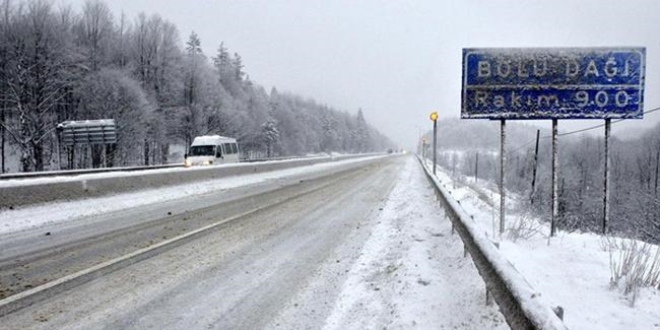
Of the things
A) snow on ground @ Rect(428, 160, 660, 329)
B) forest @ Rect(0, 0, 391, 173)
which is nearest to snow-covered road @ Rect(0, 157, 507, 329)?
snow on ground @ Rect(428, 160, 660, 329)

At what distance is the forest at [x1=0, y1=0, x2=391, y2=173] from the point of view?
44.8 metres

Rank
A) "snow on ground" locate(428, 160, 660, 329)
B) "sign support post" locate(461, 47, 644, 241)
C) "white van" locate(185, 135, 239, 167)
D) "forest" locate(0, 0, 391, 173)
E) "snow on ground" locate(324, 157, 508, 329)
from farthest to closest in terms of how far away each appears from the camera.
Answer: "forest" locate(0, 0, 391, 173) < "white van" locate(185, 135, 239, 167) < "sign support post" locate(461, 47, 644, 241) < "snow on ground" locate(324, 157, 508, 329) < "snow on ground" locate(428, 160, 660, 329)

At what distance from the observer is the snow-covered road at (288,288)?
15.1 ft

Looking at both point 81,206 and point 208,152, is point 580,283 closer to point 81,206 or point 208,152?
point 81,206

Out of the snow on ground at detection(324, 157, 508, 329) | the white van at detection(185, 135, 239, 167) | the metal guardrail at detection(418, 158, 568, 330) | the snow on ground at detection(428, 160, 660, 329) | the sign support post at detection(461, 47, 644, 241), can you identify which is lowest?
the snow on ground at detection(324, 157, 508, 329)

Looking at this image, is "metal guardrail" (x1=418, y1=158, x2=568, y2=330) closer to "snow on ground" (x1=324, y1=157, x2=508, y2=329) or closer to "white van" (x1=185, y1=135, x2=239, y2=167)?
"snow on ground" (x1=324, y1=157, x2=508, y2=329)

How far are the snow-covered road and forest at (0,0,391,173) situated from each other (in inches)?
1166

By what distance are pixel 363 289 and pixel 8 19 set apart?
53.9 meters

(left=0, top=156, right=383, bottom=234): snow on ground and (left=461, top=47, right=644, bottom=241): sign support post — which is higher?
(left=461, top=47, right=644, bottom=241): sign support post

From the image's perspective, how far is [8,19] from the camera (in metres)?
46.1

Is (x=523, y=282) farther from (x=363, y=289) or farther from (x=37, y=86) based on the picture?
(x=37, y=86)

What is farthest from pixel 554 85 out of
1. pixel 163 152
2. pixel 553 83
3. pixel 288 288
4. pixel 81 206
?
pixel 163 152

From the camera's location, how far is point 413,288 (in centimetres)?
570

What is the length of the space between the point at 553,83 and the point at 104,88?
5145cm
